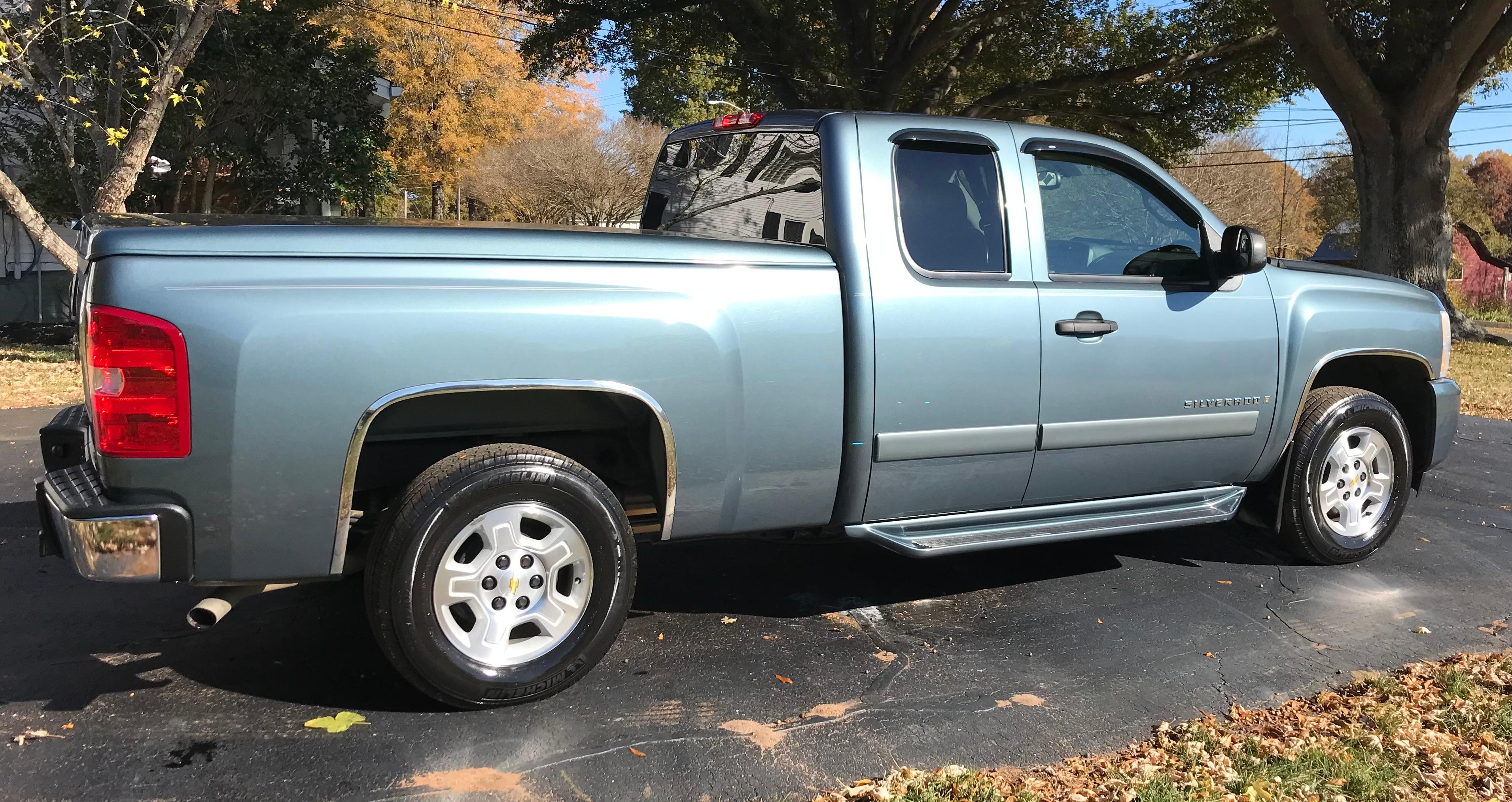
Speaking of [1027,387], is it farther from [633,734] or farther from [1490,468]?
[1490,468]

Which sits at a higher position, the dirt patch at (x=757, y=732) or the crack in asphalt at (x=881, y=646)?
the crack in asphalt at (x=881, y=646)

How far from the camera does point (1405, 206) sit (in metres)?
16.6

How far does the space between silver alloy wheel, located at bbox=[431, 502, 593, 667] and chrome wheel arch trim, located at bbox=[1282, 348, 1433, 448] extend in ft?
10.5

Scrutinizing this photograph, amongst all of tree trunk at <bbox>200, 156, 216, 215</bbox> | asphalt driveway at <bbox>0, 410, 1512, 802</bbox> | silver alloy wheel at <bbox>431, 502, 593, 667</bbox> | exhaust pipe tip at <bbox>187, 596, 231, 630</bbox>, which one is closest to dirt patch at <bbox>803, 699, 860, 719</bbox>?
asphalt driveway at <bbox>0, 410, 1512, 802</bbox>

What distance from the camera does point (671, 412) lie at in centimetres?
345

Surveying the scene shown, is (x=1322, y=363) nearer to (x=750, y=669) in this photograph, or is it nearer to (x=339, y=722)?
(x=750, y=669)

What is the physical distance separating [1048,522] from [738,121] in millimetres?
2040

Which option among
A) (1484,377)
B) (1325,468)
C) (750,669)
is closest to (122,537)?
(750,669)

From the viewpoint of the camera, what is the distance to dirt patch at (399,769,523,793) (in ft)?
9.51

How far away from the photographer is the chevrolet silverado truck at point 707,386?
2.96 meters

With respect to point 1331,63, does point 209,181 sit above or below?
below

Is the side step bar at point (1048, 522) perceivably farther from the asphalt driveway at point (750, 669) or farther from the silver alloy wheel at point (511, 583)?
the silver alloy wheel at point (511, 583)

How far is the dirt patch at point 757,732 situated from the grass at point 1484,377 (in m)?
6.62

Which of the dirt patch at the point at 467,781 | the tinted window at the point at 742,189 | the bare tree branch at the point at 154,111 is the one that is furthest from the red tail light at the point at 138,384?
the bare tree branch at the point at 154,111
